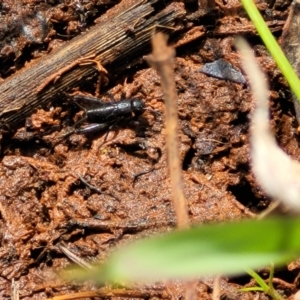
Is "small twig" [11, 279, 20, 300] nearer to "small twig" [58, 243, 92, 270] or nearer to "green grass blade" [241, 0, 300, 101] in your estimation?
"small twig" [58, 243, 92, 270]

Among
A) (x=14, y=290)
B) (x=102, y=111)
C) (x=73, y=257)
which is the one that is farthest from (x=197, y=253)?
(x=102, y=111)

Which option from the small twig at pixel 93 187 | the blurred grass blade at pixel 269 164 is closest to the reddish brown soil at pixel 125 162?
the small twig at pixel 93 187

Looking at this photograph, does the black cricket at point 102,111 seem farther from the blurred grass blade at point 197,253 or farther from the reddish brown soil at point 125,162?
the blurred grass blade at point 197,253

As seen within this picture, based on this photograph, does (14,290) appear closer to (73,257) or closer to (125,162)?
(73,257)

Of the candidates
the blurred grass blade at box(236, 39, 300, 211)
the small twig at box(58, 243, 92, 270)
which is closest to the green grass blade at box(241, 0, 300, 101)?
the blurred grass blade at box(236, 39, 300, 211)

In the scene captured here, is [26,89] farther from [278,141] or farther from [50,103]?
[278,141]

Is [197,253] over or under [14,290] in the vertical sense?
under
